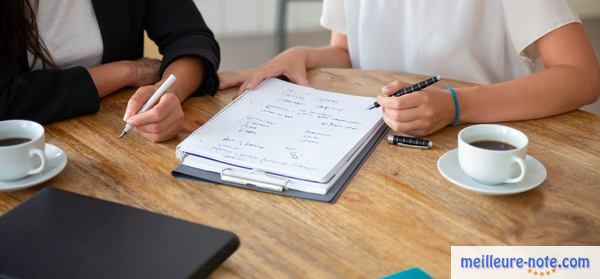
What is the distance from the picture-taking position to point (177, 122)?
4.03ft

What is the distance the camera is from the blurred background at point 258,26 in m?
3.87

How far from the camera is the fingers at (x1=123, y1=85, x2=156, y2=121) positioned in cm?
121

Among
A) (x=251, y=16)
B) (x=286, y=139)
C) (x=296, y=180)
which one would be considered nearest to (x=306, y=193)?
(x=296, y=180)

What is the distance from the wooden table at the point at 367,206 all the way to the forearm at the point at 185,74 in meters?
0.16

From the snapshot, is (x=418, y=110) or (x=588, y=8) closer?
(x=418, y=110)

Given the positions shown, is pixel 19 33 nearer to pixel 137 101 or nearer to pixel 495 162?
pixel 137 101

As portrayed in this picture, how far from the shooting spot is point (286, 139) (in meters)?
1.18

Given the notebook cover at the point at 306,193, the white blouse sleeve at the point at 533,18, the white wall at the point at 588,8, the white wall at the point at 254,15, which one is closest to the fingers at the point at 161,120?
the notebook cover at the point at 306,193

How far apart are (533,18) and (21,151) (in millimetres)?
1008

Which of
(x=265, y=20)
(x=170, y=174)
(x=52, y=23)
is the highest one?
(x=52, y=23)

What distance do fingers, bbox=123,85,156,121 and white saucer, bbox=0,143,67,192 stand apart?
0.44ft

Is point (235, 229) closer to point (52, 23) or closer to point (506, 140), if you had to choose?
point (506, 140)

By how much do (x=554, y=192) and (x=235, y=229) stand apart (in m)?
0.49

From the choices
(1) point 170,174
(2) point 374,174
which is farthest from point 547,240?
(1) point 170,174
